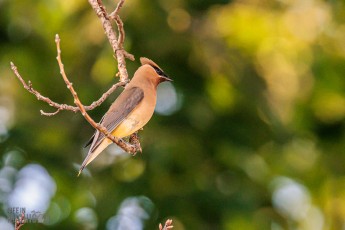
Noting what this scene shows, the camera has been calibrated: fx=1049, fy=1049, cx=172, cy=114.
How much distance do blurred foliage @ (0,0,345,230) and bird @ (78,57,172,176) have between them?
3.54m

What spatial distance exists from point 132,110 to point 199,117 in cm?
428

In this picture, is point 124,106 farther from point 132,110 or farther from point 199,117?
point 199,117

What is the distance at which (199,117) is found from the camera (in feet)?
35.2

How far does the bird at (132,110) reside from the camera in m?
6.33

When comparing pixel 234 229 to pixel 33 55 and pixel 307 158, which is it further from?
pixel 33 55

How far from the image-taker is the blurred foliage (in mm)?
10531

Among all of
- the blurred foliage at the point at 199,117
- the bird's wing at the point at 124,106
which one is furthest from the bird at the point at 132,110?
the blurred foliage at the point at 199,117

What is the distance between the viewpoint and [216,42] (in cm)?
1112

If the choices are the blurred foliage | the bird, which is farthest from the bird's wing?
the blurred foliage

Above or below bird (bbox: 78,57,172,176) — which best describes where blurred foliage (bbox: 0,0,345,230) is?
above

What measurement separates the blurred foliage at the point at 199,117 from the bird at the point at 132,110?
3.54 metres

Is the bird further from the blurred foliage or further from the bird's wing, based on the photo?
the blurred foliage

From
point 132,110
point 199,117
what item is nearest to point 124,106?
point 132,110

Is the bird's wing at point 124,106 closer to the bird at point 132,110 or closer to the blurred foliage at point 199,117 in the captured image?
the bird at point 132,110
